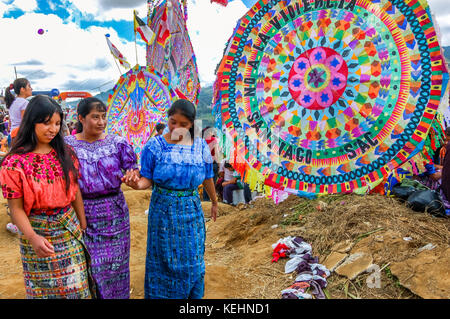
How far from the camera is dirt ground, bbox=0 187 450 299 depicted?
2359 mm

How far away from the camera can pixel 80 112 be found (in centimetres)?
214

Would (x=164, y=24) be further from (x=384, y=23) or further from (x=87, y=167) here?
(x=87, y=167)

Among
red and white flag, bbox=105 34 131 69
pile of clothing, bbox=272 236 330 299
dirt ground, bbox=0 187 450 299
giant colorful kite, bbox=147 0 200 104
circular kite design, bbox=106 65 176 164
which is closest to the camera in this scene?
dirt ground, bbox=0 187 450 299

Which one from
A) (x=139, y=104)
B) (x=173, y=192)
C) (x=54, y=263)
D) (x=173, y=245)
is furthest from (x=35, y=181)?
(x=139, y=104)

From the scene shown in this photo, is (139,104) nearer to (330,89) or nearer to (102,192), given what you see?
(330,89)

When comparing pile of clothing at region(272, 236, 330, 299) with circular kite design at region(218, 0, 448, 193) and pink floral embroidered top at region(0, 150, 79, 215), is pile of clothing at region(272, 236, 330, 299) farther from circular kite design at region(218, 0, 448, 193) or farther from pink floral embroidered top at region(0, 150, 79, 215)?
pink floral embroidered top at region(0, 150, 79, 215)

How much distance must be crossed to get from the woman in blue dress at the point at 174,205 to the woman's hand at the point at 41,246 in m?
0.61

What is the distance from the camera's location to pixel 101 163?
2082 millimetres

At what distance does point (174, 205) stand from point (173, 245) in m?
0.28

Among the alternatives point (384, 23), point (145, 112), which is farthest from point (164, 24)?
point (384, 23)

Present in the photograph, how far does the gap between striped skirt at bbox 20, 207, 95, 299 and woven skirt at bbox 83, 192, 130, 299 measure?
0.32m

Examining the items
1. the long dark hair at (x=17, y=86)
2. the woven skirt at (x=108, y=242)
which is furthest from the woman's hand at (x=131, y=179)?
the long dark hair at (x=17, y=86)

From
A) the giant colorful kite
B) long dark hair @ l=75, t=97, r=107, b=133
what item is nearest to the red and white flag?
the giant colorful kite

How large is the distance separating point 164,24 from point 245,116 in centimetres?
644
